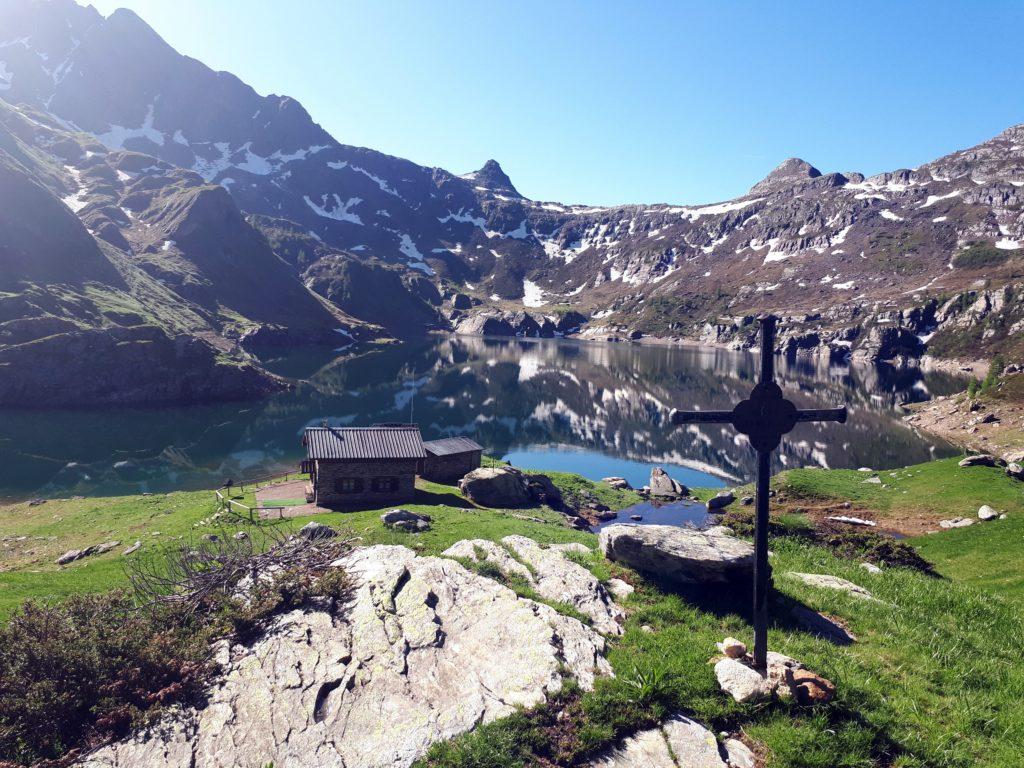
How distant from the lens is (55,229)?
13075cm

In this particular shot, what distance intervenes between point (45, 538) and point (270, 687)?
32681mm

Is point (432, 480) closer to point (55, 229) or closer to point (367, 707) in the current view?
point (367, 707)

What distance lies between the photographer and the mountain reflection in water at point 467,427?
59438mm

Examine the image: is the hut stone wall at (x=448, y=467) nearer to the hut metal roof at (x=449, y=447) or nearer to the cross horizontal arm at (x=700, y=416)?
the hut metal roof at (x=449, y=447)

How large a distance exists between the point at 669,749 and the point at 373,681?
218 inches

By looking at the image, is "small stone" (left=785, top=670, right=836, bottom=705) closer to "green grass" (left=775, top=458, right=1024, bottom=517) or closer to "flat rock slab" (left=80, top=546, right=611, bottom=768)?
"flat rock slab" (left=80, top=546, right=611, bottom=768)

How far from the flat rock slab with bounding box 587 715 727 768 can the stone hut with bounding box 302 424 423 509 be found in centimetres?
3018

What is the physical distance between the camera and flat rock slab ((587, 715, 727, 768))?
7762mm

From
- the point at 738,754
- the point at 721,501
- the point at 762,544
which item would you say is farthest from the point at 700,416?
the point at 721,501

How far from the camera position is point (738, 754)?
7852mm

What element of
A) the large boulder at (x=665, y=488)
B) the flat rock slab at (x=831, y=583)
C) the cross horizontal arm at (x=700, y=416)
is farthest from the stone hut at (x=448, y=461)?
the cross horizontal arm at (x=700, y=416)

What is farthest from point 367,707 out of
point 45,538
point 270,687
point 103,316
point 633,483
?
point 103,316

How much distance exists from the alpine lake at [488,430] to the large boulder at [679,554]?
105 feet

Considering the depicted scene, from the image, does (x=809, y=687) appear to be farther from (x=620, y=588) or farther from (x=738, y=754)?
(x=620, y=588)
